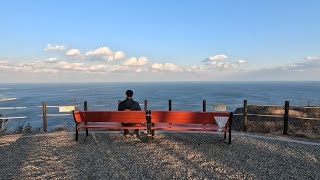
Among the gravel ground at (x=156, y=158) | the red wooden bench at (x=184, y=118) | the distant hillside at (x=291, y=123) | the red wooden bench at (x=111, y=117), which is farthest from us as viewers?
the distant hillside at (x=291, y=123)

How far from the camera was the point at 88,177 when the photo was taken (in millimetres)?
5258

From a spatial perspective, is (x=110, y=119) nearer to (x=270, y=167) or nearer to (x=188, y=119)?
(x=188, y=119)

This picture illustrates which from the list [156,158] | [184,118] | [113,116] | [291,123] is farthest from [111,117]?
[291,123]

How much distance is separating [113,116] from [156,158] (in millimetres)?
2133

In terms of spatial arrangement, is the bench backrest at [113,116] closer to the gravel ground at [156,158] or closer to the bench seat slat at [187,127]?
the bench seat slat at [187,127]

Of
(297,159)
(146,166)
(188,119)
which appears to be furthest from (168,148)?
(297,159)

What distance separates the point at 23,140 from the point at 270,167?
21.5ft

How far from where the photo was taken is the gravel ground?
17.8 ft

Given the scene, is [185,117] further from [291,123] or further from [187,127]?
[291,123]

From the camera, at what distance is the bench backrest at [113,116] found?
26.5 feet

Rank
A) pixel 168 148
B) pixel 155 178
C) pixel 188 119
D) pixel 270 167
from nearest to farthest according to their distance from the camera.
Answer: pixel 155 178 → pixel 270 167 → pixel 168 148 → pixel 188 119

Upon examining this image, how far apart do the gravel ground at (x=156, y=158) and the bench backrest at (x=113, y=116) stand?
59 centimetres

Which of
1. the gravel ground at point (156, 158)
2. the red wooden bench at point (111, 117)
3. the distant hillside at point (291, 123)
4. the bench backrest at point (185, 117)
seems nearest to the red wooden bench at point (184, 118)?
the bench backrest at point (185, 117)

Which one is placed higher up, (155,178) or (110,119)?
(110,119)
